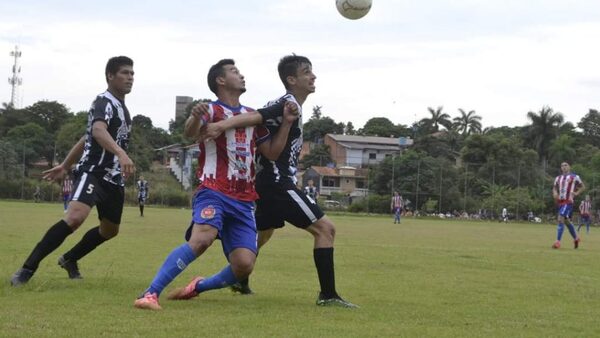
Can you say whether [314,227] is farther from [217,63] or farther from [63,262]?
[63,262]

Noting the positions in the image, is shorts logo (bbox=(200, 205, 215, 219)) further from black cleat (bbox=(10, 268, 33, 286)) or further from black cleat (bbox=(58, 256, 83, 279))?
black cleat (bbox=(58, 256, 83, 279))

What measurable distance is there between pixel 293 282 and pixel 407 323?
2965mm

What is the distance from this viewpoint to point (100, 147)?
299 inches

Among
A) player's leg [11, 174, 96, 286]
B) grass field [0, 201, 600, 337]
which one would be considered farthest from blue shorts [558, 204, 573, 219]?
player's leg [11, 174, 96, 286]

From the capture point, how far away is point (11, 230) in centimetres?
1722

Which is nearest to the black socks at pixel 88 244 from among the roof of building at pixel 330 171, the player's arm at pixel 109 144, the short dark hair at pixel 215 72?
the player's arm at pixel 109 144

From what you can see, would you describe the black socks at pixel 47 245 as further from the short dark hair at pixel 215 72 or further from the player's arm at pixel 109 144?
the short dark hair at pixel 215 72

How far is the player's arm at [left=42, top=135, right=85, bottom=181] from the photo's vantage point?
796cm

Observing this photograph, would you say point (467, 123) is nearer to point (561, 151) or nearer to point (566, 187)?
point (561, 151)

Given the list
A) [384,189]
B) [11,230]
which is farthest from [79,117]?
[11,230]

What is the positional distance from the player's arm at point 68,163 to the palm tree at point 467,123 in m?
119

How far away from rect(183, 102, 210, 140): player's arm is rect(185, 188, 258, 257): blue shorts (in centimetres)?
52

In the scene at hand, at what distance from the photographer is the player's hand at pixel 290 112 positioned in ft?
21.7

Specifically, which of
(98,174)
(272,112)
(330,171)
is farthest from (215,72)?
(330,171)
